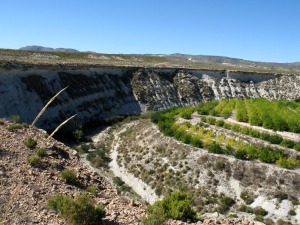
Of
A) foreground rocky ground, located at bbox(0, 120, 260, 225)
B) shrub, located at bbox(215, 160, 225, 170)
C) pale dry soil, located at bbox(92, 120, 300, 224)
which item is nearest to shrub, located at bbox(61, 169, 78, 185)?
foreground rocky ground, located at bbox(0, 120, 260, 225)

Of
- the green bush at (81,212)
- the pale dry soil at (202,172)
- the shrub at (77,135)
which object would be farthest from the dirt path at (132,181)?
the green bush at (81,212)

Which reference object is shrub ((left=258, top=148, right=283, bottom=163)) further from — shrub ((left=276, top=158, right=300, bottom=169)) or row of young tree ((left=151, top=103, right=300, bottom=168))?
shrub ((left=276, top=158, right=300, bottom=169))

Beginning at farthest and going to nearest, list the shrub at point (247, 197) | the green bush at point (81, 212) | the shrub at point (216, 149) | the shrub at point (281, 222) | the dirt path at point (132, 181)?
the shrub at point (216, 149)
the dirt path at point (132, 181)
the shrub at point (247, 197)
the shrub at point (281, 222)
the green bush at point (81, 212)

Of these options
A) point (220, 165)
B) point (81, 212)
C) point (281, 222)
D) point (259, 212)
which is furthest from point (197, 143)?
point (81, 212)

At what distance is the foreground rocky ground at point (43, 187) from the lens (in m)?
15.4

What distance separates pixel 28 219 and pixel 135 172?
20399 millimetres

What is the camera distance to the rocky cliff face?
4950cm

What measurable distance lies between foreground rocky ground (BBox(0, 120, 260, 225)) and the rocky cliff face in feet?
73.8

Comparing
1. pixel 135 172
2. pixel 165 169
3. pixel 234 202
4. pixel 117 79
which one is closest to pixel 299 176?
pixel 234 202

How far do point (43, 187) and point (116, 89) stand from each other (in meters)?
53.9

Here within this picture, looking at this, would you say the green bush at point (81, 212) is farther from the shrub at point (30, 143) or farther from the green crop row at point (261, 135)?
the green crop row at point (261, 135)

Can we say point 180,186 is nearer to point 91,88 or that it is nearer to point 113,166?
point 113,166

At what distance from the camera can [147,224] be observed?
1408 cm

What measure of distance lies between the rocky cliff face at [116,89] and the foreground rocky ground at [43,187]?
2248cm
